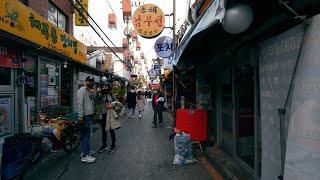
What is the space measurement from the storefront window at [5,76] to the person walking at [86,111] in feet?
7.49

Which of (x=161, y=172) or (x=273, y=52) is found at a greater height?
(x=273, y=52)

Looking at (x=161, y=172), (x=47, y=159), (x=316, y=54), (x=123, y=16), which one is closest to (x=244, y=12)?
(x=316, y=54)

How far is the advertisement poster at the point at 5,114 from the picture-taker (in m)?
8.80

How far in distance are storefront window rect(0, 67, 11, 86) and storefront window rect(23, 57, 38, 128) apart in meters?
0.74

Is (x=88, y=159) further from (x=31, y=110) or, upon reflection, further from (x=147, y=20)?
(x=147, y=20)

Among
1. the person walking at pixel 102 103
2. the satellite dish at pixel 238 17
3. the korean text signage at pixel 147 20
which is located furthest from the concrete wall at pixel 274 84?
the korean text signage at pixel 147 20

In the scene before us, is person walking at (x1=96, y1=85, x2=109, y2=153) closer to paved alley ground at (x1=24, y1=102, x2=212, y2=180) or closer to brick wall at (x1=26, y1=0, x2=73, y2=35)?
paved alley ground at (x1=24, y1=102, x2=212, y2=180)

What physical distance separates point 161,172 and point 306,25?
4.51 metres

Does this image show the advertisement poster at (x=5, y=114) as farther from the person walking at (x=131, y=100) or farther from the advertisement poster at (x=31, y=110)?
the person walking at (x=131, y=100)

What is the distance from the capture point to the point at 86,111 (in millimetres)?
8172

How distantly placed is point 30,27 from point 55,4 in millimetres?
5050

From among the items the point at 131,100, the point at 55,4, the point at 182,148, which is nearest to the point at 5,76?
the point at 182,148

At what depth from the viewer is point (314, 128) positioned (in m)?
2.99

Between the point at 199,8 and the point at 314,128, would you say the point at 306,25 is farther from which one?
the point at 199,8
